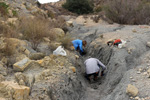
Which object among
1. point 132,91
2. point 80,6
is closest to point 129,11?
point 132,91

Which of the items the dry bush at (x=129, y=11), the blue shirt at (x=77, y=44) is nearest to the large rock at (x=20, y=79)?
the blue shirt at (x=77, y=44)

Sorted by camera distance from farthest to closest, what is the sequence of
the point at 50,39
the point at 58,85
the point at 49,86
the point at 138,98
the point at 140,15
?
the point at 140,15 → the point at 50,39 → the point at 58,85 → the point at 49,86 → the point at 138,98

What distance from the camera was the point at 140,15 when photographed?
8727 millimetres

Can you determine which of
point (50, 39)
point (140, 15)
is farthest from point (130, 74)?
point (140, 15)

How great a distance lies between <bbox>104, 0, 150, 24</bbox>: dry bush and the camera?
872 centimetres

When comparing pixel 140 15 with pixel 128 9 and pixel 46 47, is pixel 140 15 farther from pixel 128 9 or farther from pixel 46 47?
pixel 46 47

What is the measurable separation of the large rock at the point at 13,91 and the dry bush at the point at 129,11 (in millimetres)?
7801

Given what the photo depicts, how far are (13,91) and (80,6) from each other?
1801cm

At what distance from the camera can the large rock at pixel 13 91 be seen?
2.34 metres

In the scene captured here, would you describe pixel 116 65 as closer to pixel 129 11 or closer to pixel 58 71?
pixel 58 71

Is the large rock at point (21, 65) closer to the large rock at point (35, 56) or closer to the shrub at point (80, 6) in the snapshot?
the large rock at point (35, 56)

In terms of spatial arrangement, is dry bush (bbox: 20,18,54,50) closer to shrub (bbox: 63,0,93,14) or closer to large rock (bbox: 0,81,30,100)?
large rock (bbox: 0,81,30,100)

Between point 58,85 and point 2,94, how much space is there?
44.6 inches

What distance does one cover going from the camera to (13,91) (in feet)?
7.76
